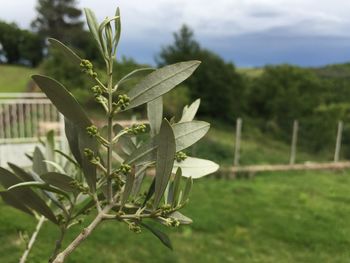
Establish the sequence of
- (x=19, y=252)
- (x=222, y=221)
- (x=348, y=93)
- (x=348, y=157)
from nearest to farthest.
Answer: (x=19, y=252), (x=222, y=221), (x=348, y=157), (x=348, y=93)

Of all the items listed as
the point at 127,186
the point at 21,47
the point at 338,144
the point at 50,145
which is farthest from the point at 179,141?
the point at 21,47

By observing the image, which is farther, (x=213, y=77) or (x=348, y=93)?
(x=348, y=93)

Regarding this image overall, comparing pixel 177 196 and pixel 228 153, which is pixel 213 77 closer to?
pixel 228 153

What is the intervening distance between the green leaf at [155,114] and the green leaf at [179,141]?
0.16ft

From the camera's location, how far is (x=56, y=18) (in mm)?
24328

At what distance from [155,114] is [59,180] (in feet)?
0.68

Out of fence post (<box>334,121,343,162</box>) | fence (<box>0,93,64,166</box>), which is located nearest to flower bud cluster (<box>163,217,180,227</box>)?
fence (<box>0,93,64,166</box>)

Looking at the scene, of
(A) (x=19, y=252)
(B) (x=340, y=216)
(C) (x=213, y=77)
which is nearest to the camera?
(A) (x=19, y=252)

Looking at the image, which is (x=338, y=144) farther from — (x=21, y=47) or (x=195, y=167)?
(x=21, y=47)

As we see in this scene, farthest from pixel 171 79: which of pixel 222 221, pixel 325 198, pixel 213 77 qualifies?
pixel 213 77

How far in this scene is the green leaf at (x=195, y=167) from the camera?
0.80 meters

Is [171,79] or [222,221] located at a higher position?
[171,79]

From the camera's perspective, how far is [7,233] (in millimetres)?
3676

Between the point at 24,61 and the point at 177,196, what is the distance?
70.5ft
